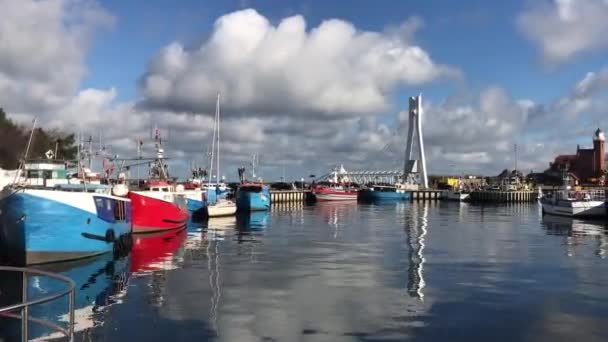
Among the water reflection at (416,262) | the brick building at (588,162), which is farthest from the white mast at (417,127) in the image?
the water reflection at (416,262)

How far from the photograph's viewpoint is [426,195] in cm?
13425

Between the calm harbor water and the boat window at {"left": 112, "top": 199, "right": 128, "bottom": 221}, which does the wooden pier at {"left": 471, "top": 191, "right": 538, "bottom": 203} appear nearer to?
the calm harbor water

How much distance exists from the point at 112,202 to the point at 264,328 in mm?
16161

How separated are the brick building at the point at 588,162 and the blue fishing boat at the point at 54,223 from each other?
15502 cm

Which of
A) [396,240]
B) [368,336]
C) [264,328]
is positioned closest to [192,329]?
[264,328]

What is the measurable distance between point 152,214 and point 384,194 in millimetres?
92677

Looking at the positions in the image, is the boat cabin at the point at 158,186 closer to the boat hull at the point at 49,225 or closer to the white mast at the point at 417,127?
the boat hull at the point at 49,225

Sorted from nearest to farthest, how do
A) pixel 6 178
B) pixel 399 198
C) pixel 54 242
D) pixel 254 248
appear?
pixel 54 242 < pixel 254 248 < pixel 6 178 < pixel 399 198

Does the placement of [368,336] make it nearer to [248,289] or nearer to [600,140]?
[248,289]

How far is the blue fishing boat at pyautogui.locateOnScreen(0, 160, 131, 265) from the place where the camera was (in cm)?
2144

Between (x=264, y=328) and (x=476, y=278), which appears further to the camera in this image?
(x=476, y=278)

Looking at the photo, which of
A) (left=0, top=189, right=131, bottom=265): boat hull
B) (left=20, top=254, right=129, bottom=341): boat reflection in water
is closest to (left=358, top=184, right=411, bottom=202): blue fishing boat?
(left=0, top=189, right=131, bottom=265): boat hull

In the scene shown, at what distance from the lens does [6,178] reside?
37.7m

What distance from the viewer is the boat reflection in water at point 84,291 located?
13.1 m
